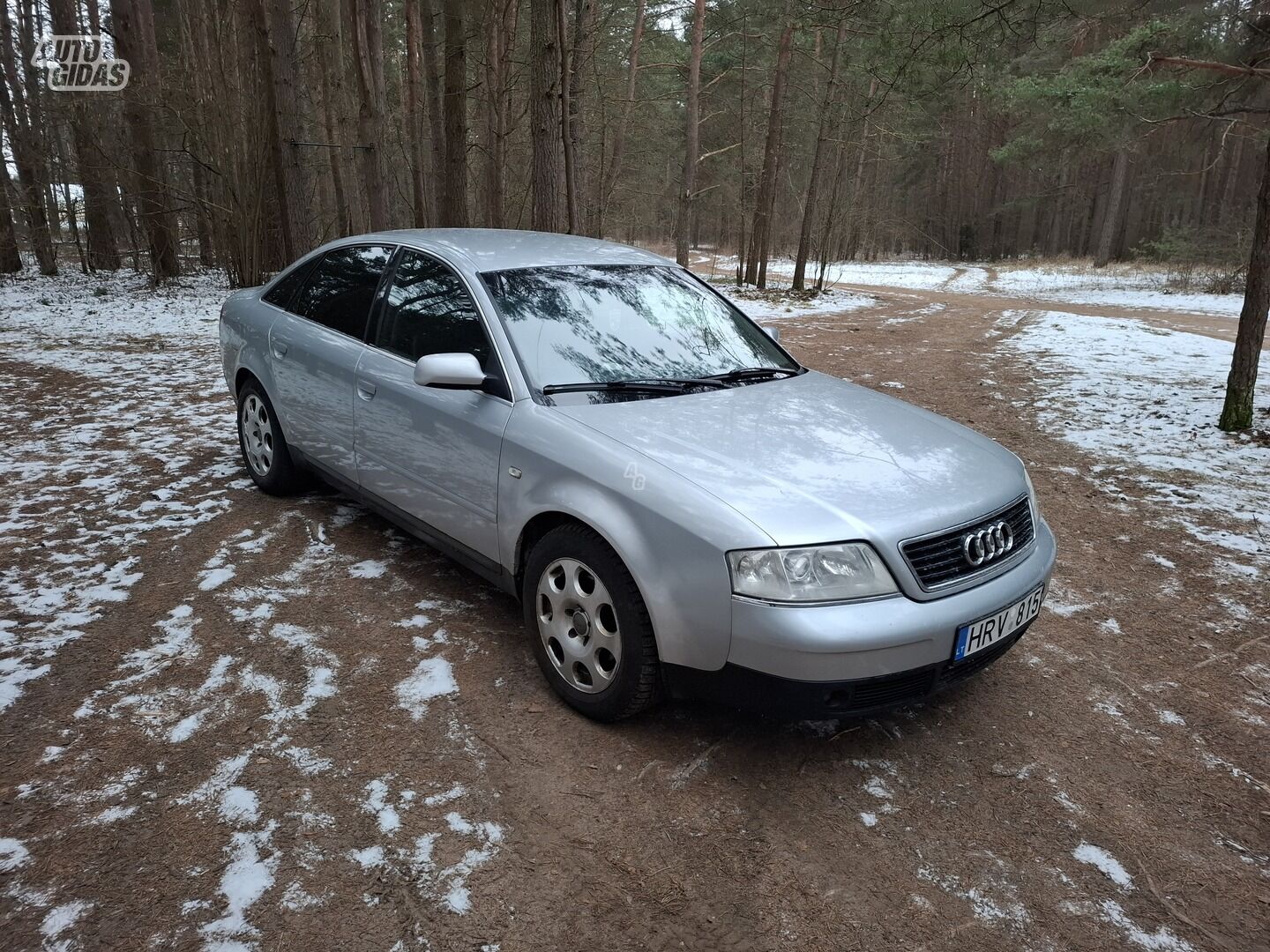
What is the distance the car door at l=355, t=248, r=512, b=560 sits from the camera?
126 inches

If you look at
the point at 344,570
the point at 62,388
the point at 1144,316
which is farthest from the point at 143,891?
the point at 1144,316

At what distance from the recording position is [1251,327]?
6711 mm

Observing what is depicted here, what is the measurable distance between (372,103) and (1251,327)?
12.5 m

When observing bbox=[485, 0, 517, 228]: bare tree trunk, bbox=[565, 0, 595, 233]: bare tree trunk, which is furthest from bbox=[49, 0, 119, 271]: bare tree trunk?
bbox=[565, 0, 595, 233]: bare tree trunk

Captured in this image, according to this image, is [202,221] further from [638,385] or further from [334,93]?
[638,385]

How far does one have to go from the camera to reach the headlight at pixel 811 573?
236 cm

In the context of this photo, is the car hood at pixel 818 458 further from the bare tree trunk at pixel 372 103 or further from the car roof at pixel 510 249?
the bare tree trunk at pixel 372 103

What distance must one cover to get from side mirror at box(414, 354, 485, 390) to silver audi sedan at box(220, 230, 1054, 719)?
0.04ft

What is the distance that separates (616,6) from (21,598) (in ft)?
69.4

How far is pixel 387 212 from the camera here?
1360 centimetres

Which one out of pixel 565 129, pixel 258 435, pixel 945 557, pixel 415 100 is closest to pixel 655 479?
pixel 945 557

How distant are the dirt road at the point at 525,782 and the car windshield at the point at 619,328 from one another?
126 cm

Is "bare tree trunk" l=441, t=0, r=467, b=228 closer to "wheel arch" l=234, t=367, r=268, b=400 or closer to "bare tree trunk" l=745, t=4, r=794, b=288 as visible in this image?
"bare tree trunk" l=745, t=4, r=794, b=288

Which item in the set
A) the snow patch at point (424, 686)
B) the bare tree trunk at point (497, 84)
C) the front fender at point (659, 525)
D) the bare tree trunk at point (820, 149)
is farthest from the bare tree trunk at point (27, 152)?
the front fender at point (659, 525)
